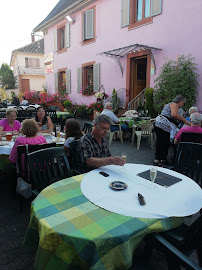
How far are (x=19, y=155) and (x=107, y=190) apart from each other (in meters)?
1.33

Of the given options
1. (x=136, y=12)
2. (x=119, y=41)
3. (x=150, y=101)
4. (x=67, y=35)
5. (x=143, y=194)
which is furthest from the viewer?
(x=67, y=35)

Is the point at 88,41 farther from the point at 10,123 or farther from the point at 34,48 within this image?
the point at 34,48

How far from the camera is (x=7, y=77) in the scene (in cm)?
2745

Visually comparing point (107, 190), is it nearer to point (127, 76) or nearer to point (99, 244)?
point (99, 244)

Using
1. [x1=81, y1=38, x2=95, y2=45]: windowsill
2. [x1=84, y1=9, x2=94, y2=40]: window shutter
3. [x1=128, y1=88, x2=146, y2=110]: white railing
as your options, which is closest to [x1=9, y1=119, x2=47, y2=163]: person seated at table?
[x1=128, y1=88, x2=146, y2=110]: white railing

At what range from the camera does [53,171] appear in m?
2.42

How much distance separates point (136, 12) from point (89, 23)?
10.1ft

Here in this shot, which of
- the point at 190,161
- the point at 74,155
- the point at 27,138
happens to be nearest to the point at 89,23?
the point at 27,138

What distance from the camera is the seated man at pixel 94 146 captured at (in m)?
2.33

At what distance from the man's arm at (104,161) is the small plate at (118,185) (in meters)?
0.34

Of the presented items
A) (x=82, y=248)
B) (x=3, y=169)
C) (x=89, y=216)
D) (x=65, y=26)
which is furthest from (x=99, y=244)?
(x=65, y=26)

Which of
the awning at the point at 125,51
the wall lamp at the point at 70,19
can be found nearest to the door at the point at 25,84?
the wall lamp at the point at 70,19

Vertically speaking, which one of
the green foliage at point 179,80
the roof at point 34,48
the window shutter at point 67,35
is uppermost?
the roof at point 34,48

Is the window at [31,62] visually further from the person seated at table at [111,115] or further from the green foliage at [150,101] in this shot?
the person seated at table at [111,115]
